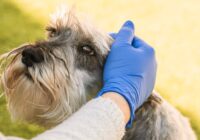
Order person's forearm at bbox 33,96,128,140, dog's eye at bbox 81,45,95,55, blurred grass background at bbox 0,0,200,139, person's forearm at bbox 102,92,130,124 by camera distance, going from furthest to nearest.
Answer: blurred grass background at bbox 0,0,200,139
dog's eye at bbox 81,45,95,55
person's forearm at bbox 102,92,130,124
person's forearm at bbox 33,96,128,140

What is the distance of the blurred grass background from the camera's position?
14.0 feet

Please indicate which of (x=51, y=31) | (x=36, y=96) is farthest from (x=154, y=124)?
(x=51, y=31)

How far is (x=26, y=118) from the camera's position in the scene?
7.34ft

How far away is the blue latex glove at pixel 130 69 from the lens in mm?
2035

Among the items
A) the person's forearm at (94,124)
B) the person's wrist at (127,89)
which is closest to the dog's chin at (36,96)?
the person's wrist at (127,89)

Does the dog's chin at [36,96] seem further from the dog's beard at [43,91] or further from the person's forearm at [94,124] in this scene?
the person's forearm at [94,124]

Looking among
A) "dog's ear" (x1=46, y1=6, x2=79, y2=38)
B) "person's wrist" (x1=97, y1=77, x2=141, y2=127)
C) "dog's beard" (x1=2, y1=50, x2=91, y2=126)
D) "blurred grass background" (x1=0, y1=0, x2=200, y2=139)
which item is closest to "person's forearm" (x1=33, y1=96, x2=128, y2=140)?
"person's wrist" (x1=97, y1=77, x2=141, y2=127)

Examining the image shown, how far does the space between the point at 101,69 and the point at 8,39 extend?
98.1 inches

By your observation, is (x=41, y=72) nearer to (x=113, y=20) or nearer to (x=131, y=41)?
(x=131, y=41)

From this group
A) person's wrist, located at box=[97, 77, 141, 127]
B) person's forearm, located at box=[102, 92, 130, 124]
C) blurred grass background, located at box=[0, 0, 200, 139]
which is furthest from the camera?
blurred grass background, located at box=[0, 0, 200, 139]

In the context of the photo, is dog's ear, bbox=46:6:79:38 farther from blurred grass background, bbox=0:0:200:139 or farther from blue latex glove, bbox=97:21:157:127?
blurred grass background, bbox=0:0:200:139

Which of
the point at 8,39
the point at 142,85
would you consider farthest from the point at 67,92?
the point at 8,39

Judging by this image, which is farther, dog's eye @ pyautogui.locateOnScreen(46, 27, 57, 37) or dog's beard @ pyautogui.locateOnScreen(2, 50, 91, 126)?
dog's eye @ pyautogui.locateOnScreen(46, 27, 57, 37)

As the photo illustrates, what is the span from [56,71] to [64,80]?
5 cm
